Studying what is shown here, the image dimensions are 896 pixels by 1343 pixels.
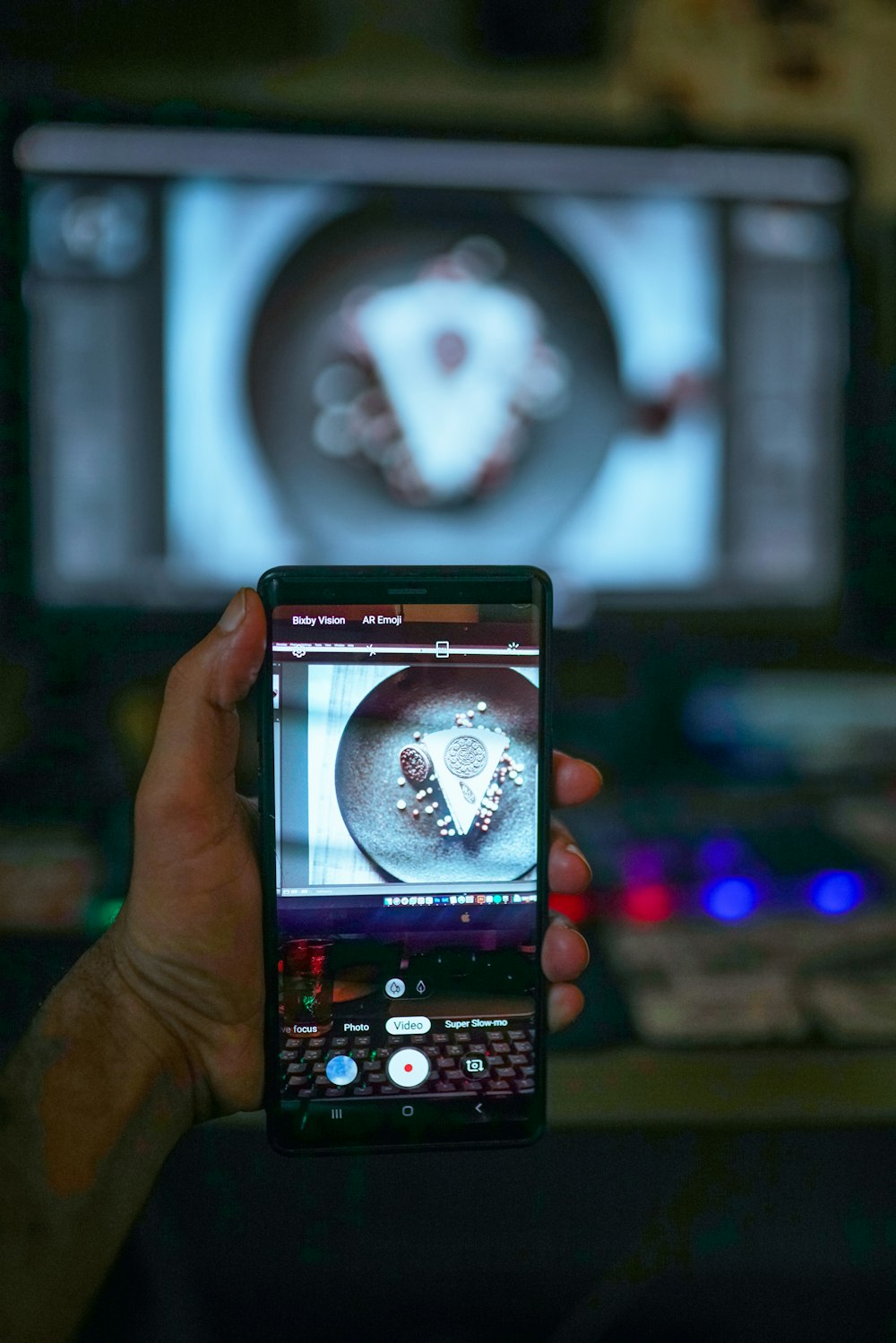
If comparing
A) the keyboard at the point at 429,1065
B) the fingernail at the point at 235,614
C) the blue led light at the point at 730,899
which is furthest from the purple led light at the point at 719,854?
the fingernail at the point at 235,614

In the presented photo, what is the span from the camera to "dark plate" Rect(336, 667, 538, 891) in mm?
430

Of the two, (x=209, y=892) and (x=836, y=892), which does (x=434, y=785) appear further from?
(x=836, y=892)

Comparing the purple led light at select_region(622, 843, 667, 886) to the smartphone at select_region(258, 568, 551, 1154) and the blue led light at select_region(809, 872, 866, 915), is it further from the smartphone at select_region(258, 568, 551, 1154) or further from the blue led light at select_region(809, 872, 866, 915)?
the smartphone at select_region(258, 568, 551, 1154)

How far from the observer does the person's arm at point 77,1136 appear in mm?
385

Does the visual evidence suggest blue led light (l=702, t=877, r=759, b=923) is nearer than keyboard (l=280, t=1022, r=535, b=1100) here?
No

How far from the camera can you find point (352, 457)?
78 cm

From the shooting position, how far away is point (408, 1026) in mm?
434

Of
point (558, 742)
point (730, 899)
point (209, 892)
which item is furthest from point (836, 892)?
point (209, 892)

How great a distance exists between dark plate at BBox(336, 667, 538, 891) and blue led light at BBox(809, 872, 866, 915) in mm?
308

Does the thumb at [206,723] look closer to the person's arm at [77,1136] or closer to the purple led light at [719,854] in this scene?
the person's arm at [77,1136]

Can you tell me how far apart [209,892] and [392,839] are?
8 cm

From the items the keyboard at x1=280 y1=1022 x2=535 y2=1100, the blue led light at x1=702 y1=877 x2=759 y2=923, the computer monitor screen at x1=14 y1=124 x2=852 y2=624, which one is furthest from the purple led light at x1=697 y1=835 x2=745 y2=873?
the keyboard at x1=280 y1=1022 x2=535 y2=1100

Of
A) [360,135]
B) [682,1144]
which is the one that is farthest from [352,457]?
[682,1144]

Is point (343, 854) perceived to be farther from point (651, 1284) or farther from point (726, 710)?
point (726, 710)
